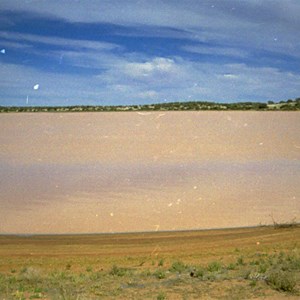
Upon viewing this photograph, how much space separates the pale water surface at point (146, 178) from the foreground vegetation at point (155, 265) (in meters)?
1.35

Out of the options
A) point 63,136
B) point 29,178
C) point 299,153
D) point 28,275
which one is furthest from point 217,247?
point 63,136

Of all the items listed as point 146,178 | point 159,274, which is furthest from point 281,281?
point 146,178

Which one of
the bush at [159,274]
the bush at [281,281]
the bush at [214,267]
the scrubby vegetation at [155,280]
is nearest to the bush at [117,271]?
the scrubby vegetation at [155,280]

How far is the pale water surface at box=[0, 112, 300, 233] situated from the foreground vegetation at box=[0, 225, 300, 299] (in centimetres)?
135

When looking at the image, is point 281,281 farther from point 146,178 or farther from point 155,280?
point 146,178

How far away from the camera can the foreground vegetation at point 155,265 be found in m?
6.24

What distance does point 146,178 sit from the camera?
61.1ft

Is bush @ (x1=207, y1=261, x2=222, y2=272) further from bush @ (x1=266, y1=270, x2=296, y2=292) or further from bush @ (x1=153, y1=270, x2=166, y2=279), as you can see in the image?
bush @ (x1=266, y1=270, x2=296, y2=292)

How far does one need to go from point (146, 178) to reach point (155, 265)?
1030 centimetres

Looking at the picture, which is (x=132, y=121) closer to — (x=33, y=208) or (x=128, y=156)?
(x=128, y=156)

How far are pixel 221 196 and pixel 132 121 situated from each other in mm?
27213

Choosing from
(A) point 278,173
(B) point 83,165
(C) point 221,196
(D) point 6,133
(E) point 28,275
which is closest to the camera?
(E) point 28,275

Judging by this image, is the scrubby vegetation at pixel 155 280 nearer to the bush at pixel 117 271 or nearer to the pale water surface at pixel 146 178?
the bush at pixel 117 271

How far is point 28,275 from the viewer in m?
7.15
